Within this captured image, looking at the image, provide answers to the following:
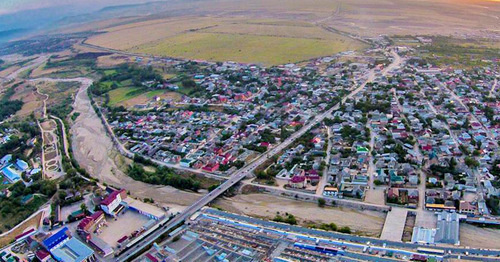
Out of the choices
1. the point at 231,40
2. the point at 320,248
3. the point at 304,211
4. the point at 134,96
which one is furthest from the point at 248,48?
the point at 320,248

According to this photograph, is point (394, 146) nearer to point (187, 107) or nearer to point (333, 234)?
point (333, 234)

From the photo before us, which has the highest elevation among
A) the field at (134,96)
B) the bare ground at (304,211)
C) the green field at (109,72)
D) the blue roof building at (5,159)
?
the green field at (109,72)

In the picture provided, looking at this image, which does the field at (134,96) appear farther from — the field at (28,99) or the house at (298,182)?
the house at (298,182)

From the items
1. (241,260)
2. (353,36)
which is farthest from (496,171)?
(353,36)

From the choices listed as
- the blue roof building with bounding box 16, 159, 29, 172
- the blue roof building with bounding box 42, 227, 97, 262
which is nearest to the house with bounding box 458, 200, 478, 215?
the blue roof building with bounding box 42, 227, 97, 262

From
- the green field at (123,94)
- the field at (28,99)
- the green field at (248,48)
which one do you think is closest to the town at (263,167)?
the green field at (123,94)

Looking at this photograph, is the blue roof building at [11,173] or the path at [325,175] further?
the blue roof building at [11,173]

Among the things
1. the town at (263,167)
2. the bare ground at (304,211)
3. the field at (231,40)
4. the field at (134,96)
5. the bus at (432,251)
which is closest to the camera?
the bus at (432,251)
